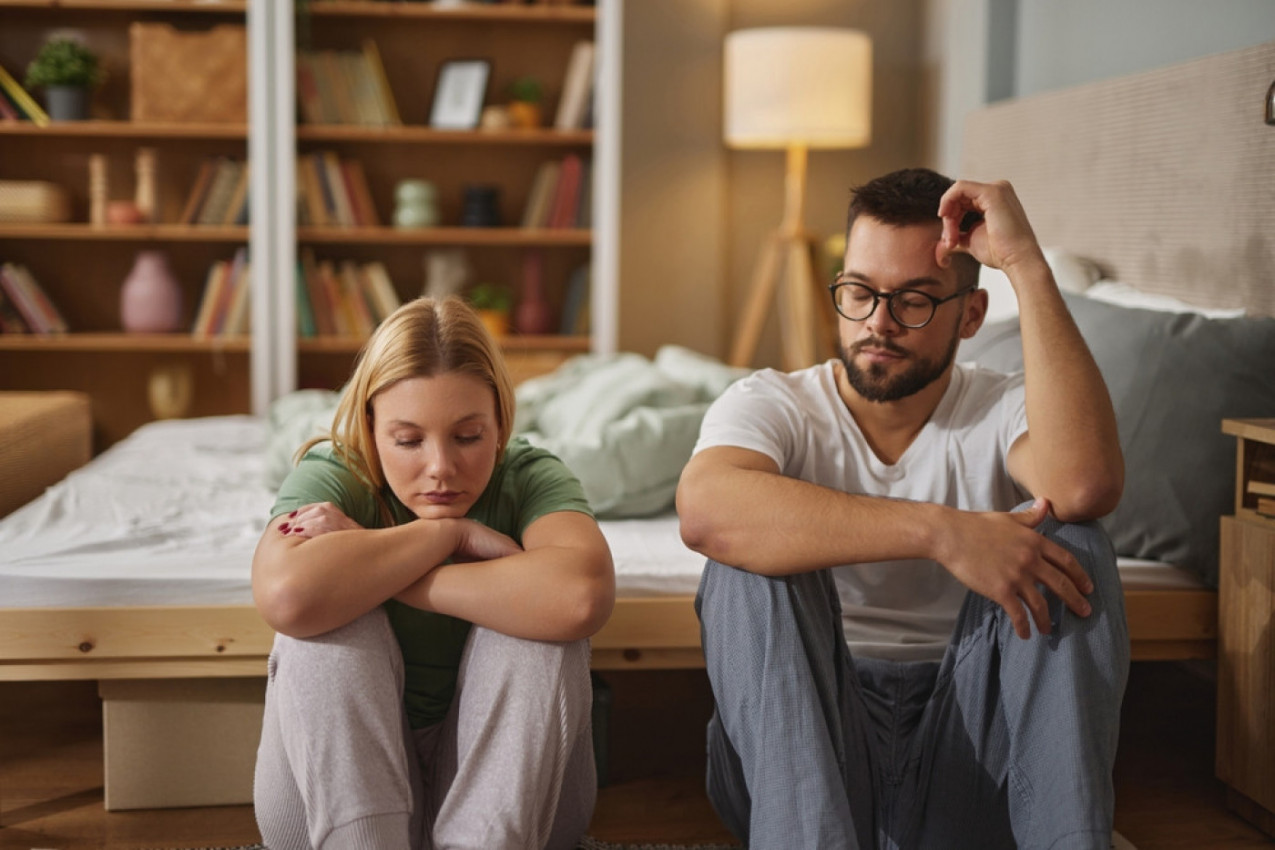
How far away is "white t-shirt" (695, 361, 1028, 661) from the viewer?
1661 millimetres

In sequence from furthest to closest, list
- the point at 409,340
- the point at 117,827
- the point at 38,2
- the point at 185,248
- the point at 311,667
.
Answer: the point at 185,248, the point at 38,2, the point at 117,827, the point at 409,340, the point at 311,667

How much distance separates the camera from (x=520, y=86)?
4254 mm

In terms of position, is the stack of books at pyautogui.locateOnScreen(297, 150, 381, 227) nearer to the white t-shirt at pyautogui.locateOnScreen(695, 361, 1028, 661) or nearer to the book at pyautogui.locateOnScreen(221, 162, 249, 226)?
the book at pyautogui.locateOnScreen(221, 162, 249, 226)

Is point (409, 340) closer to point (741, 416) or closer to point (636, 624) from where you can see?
point (741, 416)

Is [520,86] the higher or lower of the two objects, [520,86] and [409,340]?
the higher

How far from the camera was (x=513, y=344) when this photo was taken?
14.1ft

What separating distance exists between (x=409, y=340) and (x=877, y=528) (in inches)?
23.9

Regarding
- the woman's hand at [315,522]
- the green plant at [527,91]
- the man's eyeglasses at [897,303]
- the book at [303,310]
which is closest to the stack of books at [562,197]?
the green plant at [527,91]

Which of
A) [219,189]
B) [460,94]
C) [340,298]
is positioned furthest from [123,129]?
[460,94]

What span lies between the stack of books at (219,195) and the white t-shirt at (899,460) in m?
2.89

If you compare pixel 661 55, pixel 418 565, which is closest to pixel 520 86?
pixel 661 55

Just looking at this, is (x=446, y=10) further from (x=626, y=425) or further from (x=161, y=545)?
(x=161, y=545)

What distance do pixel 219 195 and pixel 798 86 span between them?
1895 mm

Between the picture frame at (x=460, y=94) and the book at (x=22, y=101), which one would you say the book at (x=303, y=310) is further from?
the book at (x=22, y=101)
